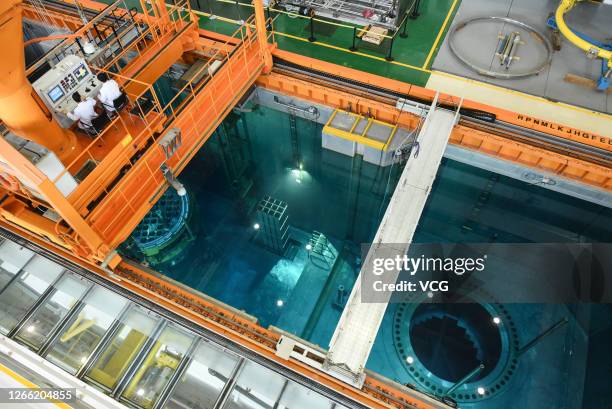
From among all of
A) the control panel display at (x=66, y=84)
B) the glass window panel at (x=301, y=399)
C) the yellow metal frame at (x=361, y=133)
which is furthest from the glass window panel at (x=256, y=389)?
the yellow metal frame at (x=361, y=133)

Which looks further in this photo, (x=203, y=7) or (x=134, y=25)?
(x=203, y=7)

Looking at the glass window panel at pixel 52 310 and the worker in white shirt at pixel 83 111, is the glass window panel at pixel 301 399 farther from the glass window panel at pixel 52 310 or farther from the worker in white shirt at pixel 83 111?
the worker in white shirt at pixel 83 111

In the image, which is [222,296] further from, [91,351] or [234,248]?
[91,351]

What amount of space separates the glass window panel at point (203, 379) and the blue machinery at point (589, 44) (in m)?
12.1

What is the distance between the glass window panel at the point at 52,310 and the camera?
25.9 feet

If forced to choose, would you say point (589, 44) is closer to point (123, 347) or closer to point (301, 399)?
point (301, 399)

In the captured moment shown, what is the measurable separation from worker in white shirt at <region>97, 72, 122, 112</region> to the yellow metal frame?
554 cm

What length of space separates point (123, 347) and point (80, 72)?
5.59 m

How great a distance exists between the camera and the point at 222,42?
11.8 meters

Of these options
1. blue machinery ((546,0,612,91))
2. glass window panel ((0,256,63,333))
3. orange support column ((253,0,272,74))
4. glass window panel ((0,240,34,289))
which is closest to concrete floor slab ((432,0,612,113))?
blue machinery ((546,0,612,91))

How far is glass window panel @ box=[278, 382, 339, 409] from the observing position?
23.3 ft

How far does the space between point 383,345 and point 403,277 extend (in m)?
2.36

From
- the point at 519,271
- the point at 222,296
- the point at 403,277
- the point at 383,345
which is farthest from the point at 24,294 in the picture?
the point at 519,271

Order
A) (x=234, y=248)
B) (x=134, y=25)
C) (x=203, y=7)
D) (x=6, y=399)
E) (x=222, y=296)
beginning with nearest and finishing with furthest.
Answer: (x=6, y=399) < (x=134, y=25) < (x=222, y=296) < (x=234, y=248) < (x=203, y=7)
